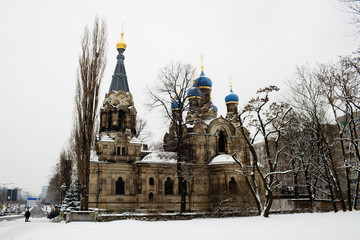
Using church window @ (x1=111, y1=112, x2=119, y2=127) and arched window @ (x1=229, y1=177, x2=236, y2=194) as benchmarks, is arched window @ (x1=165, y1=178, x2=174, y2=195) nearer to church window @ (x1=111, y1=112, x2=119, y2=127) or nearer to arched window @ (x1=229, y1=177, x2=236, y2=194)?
arched window @ (x1=229, y1=177, x2=236, y2=194)

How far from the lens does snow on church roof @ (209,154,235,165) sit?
28547 millimetres

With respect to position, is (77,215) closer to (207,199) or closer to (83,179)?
(83,179)

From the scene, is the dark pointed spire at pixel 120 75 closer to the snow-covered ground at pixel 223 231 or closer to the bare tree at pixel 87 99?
the bare tree at pixel 87 99

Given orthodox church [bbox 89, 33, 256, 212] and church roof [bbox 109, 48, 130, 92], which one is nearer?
orthodox church [bbox 89, 33, 256, 212]

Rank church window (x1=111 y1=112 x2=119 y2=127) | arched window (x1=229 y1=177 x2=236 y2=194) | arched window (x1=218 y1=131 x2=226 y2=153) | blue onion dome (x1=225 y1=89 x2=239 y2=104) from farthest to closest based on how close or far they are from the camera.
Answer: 1. blue onion dome (x1=225 y1=89 x2=239 y2=104)
2. arched window (x1=218 y1=131 x2=226 y2=153)
3. church window (x1=111 y1=112 x2=119 y2=127)
4. arched window (x1=229 y1=177 x2=236 y2=194)

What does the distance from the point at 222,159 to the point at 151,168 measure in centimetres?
689

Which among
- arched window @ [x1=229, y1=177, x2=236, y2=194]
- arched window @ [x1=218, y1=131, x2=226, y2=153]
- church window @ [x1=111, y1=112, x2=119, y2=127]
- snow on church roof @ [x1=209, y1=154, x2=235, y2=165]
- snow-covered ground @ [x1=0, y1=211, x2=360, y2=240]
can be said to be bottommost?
snow-covered ground @ [x1=0, y1=211, x2=360, y2=240]

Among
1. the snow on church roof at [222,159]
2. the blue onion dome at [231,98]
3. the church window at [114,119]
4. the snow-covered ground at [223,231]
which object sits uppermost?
the blue onion dome at [231,98]

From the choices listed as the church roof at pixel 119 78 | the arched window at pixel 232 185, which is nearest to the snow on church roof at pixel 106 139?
the church roof at pixel 119 78

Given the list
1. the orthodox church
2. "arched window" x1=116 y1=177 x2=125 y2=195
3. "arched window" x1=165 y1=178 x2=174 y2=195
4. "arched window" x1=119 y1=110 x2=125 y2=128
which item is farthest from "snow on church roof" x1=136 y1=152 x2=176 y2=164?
"arched window" x1=119 y1=110 x2=125 y2=128

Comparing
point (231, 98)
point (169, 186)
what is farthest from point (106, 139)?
point (231, 98)

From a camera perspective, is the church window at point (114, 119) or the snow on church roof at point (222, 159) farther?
the church window at point (114, 119)

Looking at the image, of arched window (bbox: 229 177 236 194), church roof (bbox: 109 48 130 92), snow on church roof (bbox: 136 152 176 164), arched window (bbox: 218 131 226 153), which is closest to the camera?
snow on church roof (bbox: 136 152 176 164)

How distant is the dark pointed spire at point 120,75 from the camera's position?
101 feet
